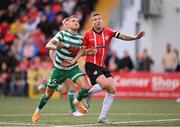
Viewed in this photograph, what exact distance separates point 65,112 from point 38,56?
12832 mm

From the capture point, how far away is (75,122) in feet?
50.1

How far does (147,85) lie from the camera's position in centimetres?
2878

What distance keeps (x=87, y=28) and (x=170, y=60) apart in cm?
431

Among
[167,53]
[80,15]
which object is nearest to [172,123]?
[167,53]

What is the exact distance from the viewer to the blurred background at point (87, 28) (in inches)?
1215

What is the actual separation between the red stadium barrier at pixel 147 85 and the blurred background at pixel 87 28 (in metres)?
0.71

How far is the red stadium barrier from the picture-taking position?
2842 cm

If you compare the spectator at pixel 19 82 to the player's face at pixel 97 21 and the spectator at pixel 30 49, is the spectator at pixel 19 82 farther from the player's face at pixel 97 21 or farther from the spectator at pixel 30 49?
the player's face at pixel 97 21

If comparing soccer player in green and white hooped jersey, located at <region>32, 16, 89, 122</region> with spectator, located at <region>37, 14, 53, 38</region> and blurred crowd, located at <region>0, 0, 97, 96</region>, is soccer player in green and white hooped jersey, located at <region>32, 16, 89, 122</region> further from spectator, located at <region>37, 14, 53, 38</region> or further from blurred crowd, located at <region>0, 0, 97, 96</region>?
spectator, located at <region>37, 14, 53, 38</region>

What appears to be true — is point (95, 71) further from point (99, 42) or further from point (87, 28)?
point (87, 28)

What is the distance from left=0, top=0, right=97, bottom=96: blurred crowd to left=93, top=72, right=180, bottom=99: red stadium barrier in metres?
3.88

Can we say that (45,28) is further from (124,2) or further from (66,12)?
(124,2)

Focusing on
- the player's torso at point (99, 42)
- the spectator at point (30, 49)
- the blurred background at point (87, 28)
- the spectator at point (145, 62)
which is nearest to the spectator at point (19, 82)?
the blurred background at point (87, 28)

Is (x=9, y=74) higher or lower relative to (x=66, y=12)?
lower
